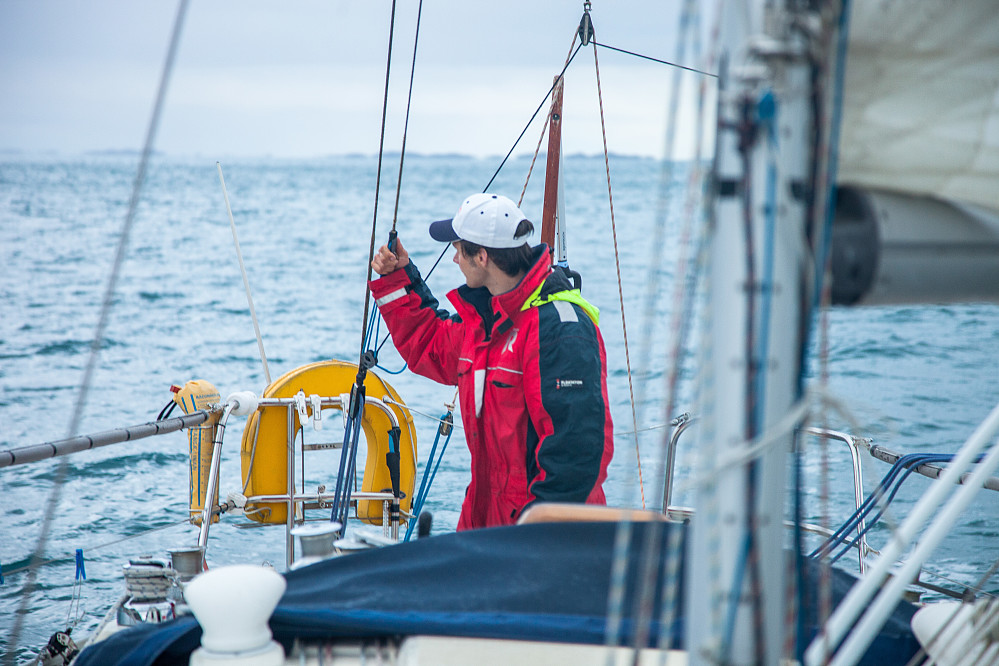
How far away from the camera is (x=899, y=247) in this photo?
114 cm

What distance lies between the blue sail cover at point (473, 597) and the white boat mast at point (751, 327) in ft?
1.06

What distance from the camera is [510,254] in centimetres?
292

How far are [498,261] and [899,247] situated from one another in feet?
6.09

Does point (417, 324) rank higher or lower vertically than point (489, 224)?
lower

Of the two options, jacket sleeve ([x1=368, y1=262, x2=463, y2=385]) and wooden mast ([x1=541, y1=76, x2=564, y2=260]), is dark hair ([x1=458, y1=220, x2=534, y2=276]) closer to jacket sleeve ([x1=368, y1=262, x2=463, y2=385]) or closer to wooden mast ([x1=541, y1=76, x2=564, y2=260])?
jacket sleeve ([x1=368, y1=262, x2=463, y2=385])

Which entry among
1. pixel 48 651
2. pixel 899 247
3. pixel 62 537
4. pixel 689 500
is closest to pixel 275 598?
pixel 48 651

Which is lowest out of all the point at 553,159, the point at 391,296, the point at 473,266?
the point at 391,296

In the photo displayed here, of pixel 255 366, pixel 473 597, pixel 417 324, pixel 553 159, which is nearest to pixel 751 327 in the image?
pixel 473 597

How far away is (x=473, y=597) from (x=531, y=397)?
4.11 ft

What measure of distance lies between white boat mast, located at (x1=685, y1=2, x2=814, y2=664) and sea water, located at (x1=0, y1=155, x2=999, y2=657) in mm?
71

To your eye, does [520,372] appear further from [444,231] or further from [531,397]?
[444,231]

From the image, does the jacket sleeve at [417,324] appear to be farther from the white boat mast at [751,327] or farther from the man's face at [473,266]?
the white boat mast at [751,327]

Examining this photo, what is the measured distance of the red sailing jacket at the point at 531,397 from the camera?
269 centimetres

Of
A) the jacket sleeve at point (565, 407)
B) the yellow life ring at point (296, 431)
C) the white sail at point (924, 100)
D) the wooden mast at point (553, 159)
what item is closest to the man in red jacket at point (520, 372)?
the jacket sleeve at point (565, 407)
